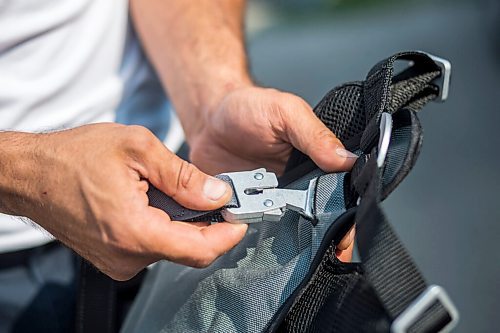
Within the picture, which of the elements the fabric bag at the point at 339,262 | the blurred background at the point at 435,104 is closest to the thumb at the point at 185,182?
the fabric bag at the point at 339,262

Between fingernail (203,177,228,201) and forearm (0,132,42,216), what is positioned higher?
fingernail (203,177,228,201)

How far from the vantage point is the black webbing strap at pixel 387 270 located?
0.70m

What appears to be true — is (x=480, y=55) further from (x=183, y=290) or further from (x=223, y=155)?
(x=183, y=290)

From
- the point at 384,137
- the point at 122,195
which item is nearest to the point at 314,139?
the point at 384,137

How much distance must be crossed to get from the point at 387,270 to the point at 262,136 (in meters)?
0.39

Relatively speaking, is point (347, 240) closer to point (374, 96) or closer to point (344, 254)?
point (344, 254)

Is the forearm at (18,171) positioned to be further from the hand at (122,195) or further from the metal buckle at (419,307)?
the metal buckle at (419,307)

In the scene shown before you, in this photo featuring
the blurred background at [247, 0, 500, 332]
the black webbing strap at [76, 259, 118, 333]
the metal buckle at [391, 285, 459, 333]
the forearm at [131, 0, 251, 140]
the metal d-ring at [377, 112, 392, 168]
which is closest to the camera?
the metal buckle at [391, 285, 459, 333]

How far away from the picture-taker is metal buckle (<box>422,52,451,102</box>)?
98 cm

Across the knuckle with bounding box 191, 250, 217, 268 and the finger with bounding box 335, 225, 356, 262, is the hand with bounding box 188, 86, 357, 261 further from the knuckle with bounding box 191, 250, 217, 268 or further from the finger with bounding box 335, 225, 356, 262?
the knuckle with bounding box 191, 250, 217, 268

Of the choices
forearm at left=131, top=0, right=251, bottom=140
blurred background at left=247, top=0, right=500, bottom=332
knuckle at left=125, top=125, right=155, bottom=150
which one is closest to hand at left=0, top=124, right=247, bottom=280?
knuckle at left=125, top=125, right=155, bottom=150

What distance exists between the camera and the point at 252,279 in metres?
0.91

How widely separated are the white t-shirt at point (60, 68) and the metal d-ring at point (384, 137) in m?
0.57

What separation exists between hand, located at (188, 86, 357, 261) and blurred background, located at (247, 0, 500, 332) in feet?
3.68
